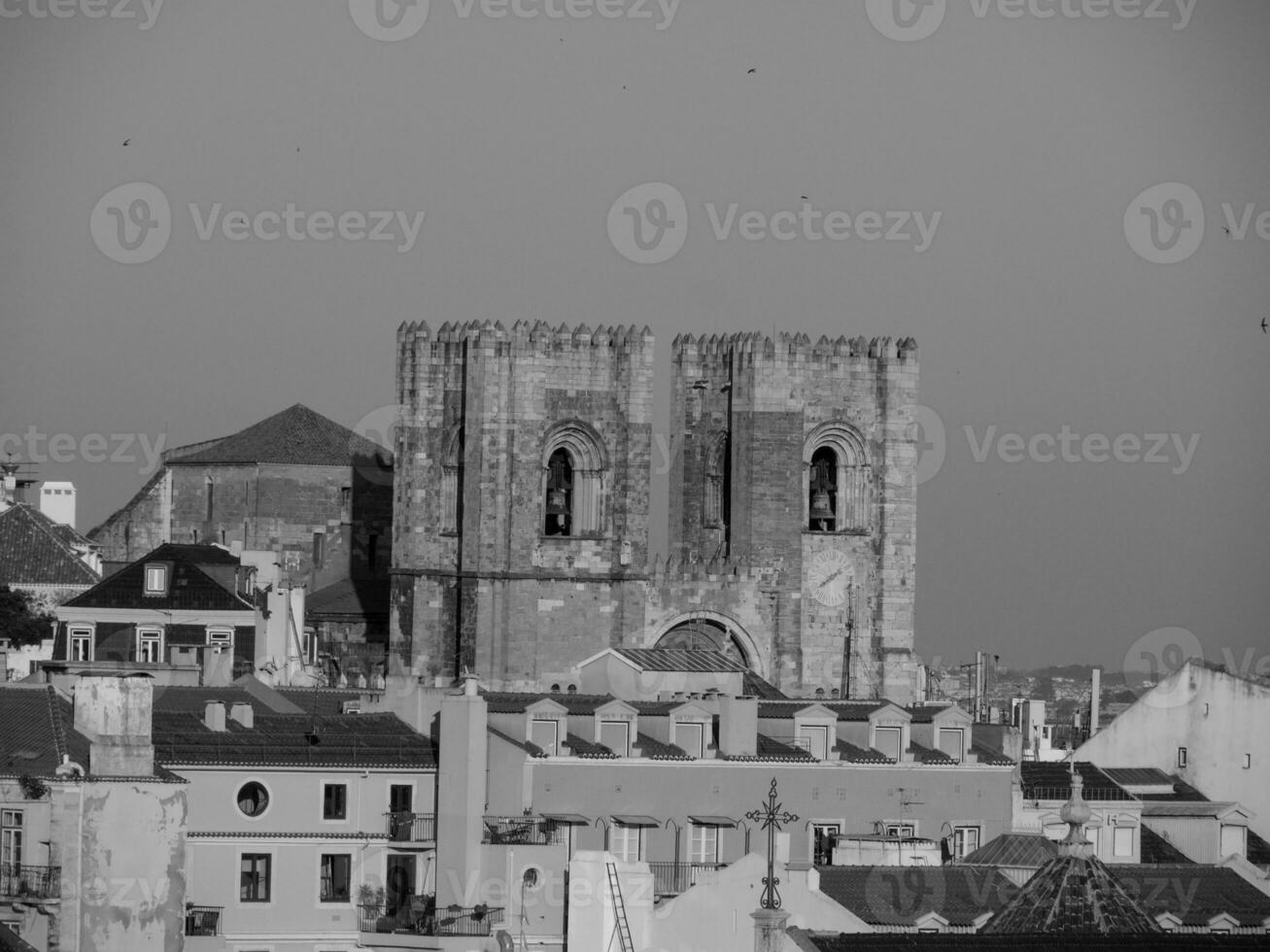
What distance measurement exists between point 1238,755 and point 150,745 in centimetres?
3064

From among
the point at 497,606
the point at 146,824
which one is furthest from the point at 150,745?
the point at 497,606

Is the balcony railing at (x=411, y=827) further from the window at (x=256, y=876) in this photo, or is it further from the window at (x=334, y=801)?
the window at (x=256, y=876)

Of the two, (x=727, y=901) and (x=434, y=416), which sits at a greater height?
(x=434, y=416)

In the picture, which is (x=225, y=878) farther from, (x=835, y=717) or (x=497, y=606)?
(x=497, y=606)

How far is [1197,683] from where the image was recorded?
A: 8775cm

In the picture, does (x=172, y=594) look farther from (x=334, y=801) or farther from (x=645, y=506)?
(x=334, y=801)

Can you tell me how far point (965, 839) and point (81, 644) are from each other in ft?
87.9

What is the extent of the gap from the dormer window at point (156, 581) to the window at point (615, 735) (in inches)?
1009

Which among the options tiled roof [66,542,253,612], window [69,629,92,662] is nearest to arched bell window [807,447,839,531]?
tiled roof [66,542,253,612]

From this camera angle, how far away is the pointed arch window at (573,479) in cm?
9925

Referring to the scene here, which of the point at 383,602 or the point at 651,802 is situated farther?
the point at 383,602

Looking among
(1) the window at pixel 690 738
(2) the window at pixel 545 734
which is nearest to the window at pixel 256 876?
(2) the window at pixel 545 734

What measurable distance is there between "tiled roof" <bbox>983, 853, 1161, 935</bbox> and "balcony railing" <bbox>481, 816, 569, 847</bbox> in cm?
1443

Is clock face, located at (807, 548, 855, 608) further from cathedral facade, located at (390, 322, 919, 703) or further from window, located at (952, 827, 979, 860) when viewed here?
window, located at (952, 827, 979, 860)
